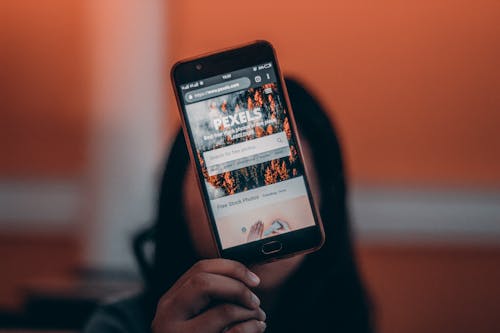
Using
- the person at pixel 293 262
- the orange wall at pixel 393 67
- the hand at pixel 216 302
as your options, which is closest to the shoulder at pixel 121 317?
the person at pixel 293 262

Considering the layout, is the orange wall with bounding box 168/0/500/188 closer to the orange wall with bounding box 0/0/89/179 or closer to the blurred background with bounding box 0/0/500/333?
the blurred background with bounding box 0/0/500/333

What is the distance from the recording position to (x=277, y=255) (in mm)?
591

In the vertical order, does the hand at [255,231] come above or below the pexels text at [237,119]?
below

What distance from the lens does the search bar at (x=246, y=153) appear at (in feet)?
2.02

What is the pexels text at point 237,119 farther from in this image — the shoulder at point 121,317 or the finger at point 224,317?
the shoulder at point 121,317

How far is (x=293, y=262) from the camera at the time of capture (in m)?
0.74

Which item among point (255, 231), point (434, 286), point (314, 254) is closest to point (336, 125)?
point (434, 286)

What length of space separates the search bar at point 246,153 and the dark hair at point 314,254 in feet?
0.73

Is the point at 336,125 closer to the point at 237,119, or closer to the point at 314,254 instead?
the point at 314,254

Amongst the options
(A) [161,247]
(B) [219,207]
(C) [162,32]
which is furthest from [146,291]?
(C) [162,32]

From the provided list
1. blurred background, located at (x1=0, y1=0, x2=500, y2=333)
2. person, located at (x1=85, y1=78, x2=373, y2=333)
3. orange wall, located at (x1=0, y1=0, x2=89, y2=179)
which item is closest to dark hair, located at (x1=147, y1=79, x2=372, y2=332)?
person, located at (x1=85, y1=78, x2=373, y2=333)

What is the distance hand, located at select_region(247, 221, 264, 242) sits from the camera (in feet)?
1.98

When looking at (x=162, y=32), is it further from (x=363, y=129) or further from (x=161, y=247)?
(x=161, y=247)

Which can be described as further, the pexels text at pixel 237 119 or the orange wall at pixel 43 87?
the orange wall at pixel 43 87
